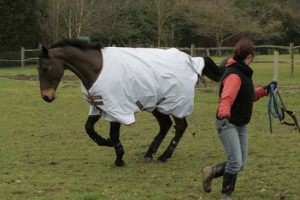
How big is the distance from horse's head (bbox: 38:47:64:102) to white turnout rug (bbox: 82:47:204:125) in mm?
459

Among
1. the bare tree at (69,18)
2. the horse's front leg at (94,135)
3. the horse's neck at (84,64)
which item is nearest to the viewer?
the horse's neck at (84,64)

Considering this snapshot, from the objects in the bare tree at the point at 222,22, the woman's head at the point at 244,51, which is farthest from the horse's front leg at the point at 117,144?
the bare tree at the point at 222,22

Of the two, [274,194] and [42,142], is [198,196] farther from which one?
[42,142]

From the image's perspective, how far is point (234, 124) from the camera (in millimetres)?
5375

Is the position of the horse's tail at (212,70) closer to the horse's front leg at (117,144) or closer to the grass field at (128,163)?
the grass field at (128,163)

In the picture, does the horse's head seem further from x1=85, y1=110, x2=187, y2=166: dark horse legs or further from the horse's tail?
the horse's tail

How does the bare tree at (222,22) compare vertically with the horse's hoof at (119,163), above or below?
below

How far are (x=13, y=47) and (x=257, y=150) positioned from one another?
3393 cm

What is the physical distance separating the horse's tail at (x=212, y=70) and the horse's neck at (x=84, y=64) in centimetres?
184

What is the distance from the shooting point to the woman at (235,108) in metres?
5.20

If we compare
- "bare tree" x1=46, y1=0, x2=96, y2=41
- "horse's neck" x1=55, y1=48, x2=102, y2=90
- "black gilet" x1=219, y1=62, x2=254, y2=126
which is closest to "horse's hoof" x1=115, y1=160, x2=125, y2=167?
"horse's neck" x1=55, y1=48, x2=102, y2=90

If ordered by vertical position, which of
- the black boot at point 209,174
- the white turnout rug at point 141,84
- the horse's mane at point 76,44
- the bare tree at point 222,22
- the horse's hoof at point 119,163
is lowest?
the bare tree at point 222,22

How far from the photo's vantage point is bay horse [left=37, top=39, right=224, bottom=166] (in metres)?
7.12

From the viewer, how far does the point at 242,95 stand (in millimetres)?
Answer: 5367
